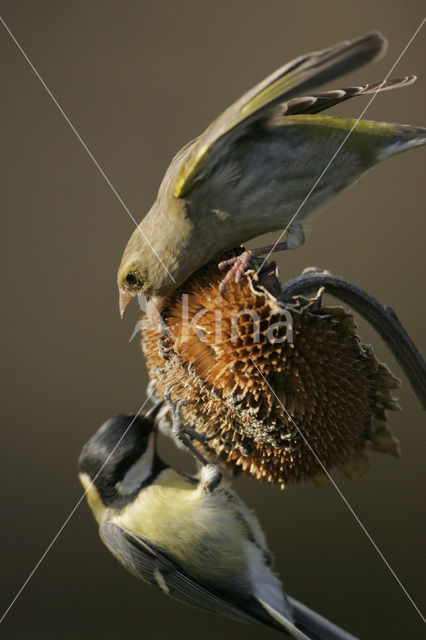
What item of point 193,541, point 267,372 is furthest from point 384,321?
point 193,541

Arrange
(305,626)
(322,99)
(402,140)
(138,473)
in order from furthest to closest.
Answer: (138,473) < (305,626) < (402,140) < (322,99)

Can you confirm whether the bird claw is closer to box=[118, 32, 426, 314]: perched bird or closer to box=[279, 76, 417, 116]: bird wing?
box=[118, 32, 426, 314]: perched bird

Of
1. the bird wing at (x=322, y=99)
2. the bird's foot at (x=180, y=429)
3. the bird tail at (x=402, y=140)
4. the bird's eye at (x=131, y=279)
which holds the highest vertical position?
the bird wing at (x=322, y=99)

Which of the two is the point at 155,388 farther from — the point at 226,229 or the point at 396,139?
the point at 396,139

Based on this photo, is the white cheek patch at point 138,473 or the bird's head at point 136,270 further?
the white cheek patch at point 138,473

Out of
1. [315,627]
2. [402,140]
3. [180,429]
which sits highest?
[402,140]

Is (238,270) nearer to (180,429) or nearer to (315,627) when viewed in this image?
(180,429)

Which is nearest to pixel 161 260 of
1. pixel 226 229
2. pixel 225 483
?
pixel 226 229

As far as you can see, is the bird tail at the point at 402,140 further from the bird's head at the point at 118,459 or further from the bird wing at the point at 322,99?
the bird's head at the point at 118,459

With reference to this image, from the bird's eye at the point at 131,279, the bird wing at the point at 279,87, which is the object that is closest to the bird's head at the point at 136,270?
the bird's eye at the point at 131,279
